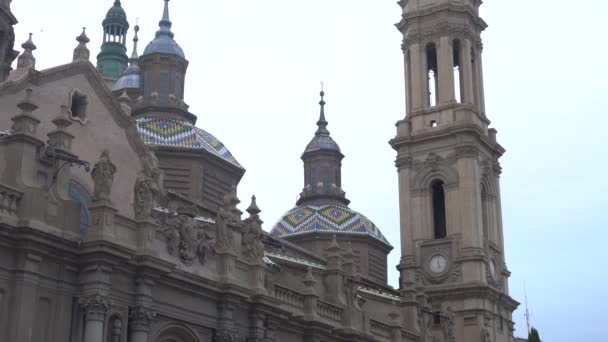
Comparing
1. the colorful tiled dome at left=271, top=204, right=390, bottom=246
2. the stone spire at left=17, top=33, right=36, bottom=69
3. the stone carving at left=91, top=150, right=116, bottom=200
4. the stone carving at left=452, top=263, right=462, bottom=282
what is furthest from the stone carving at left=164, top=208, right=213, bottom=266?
the colorful tiled dome at left=271, top=204, right=390, bottom=246

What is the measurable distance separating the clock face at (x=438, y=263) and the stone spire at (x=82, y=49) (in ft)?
77.2

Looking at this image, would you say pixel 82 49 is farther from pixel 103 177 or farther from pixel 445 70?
pixel 445 70

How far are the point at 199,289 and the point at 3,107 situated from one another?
279 inches

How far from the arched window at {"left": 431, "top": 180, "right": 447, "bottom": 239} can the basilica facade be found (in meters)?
0.11

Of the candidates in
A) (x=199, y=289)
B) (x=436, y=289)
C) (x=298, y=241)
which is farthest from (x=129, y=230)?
(x=298, y=241)

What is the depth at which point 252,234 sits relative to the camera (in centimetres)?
2842

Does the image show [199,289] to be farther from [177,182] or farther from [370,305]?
[370,305]

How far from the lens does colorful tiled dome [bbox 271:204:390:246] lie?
5172cm

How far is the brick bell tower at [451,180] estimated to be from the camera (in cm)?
4412

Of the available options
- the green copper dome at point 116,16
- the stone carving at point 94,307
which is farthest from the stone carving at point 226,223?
the green copper dome at point 116,16

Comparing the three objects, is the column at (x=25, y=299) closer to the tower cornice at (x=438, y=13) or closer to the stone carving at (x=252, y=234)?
the stone carving at (x=252, y=234)

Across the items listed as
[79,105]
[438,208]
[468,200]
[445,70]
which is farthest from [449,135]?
[79,105]

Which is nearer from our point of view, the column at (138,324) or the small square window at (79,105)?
the column at (138,324)

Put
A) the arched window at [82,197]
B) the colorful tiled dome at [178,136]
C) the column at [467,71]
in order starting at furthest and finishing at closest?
1. the column at [467,71]
2. the colorful tiled dome at [178,136]
3. the arched window at [82,197]
